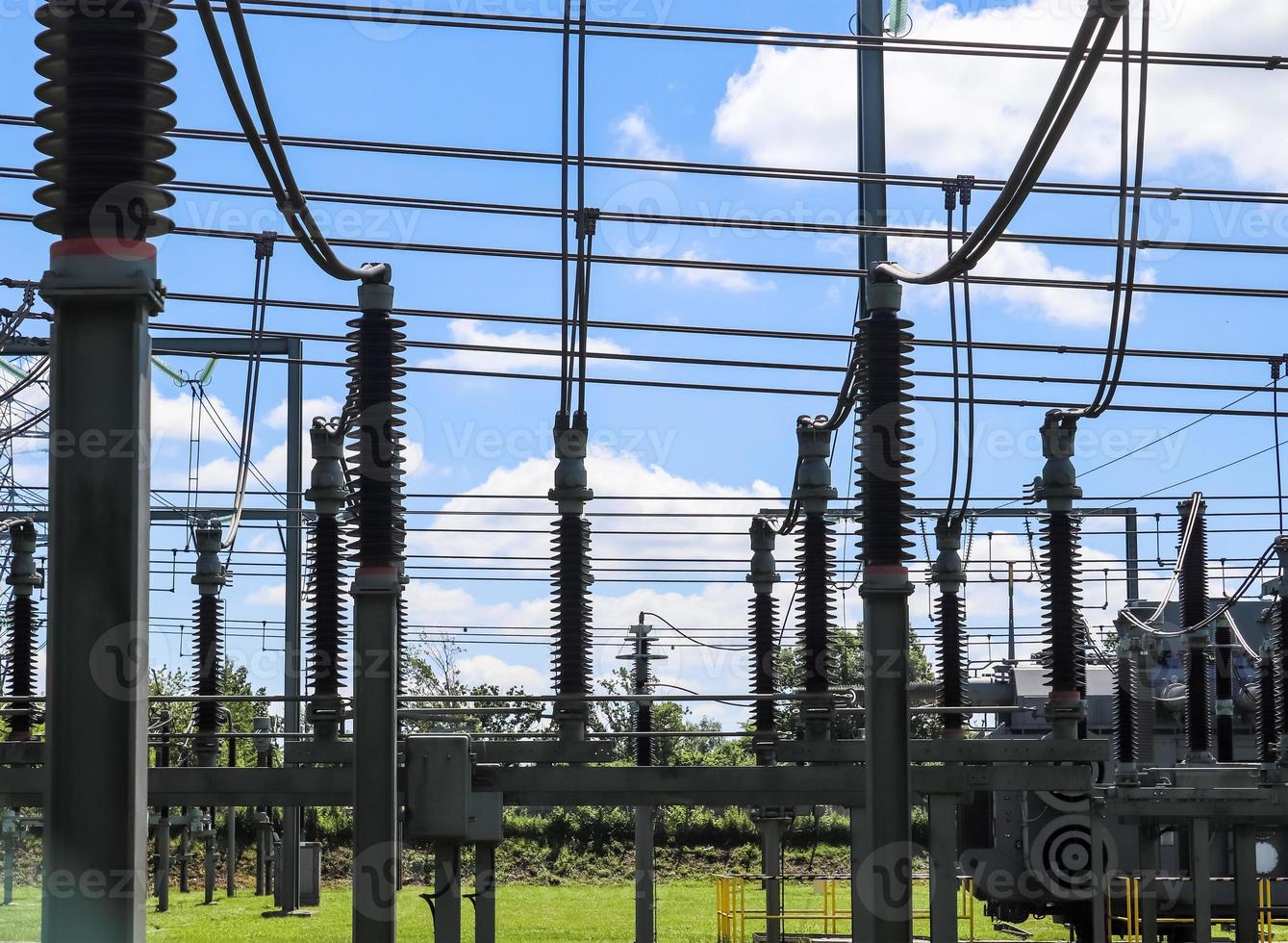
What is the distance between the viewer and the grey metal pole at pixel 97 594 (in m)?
3.63

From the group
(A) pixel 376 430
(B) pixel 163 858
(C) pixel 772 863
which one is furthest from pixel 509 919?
(A) pixel 376 430

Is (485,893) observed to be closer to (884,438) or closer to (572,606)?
(572,606)

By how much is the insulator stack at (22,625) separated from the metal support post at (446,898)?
233 inches

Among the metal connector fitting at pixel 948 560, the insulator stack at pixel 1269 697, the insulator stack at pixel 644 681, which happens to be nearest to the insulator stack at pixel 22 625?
the insulator stack at pixel 644 681

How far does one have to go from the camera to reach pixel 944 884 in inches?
450

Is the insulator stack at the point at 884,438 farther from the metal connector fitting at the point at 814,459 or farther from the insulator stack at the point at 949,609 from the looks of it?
the insulator stack at the point at 949,609

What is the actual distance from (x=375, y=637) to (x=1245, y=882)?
36.0 ft

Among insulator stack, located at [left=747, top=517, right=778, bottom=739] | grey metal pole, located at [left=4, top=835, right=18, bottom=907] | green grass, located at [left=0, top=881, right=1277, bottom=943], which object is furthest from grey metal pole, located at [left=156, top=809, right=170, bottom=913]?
insulator stack, located at [left=747, top=517, right=778, bottom=739]

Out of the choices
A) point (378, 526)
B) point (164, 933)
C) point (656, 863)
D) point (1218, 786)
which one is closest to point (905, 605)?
point (378, 526)

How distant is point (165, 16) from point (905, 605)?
14.5ft

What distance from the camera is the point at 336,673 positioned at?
12336 millimetres

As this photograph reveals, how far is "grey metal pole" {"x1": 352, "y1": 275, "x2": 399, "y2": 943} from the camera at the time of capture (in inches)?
337

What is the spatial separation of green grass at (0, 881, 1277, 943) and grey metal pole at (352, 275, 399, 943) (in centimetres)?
1216

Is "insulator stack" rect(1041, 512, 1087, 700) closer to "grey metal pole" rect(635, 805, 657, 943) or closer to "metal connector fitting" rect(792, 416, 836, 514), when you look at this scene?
"metal connector fitting" rect(792, 416, 836, 514)
